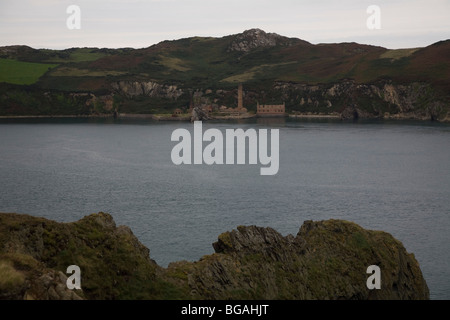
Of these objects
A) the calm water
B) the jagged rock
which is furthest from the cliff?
the calm water

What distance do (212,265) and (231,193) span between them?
64.0 metres

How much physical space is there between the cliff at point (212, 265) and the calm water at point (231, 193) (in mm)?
11178

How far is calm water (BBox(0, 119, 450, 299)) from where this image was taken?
73188mm

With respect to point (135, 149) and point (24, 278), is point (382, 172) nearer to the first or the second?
point (135, 149)

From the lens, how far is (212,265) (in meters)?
39.3

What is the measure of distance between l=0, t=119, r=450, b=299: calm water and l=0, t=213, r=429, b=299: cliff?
11.2 m

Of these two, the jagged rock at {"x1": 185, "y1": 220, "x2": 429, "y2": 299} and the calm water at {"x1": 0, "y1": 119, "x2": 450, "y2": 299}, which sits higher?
the jagged rock at {"x1": 185, "y1": 220, "x2": 429, "y2": 299}

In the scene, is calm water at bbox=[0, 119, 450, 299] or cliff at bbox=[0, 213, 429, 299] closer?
cliff at bbox=[0, 213, 429, 299]

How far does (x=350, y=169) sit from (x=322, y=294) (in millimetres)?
97405

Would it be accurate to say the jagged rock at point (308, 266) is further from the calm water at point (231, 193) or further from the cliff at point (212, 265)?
the calm water at point (231, 193)

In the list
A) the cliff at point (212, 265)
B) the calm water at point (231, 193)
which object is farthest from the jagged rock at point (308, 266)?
the calm water at point (231, 193)

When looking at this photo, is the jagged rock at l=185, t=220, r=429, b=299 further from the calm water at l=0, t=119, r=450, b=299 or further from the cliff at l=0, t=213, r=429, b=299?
the calm water at l=0, t=119, r=450, b=299
